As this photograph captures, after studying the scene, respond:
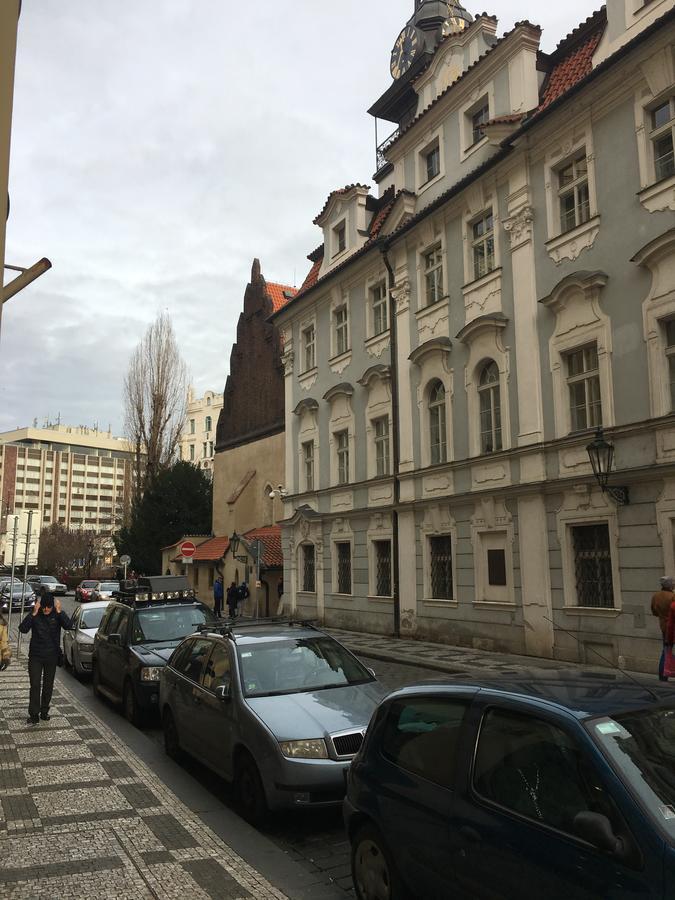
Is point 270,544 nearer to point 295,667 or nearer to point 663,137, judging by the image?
point 663,137

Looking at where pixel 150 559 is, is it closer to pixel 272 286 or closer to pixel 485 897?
pixel 272 286

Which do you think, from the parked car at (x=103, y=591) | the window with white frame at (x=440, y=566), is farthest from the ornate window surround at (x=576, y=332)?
the parked car at (x=103, y=591)

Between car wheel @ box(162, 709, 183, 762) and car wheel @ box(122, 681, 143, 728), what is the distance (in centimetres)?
182

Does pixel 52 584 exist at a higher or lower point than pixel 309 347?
lower

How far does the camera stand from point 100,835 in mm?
5887

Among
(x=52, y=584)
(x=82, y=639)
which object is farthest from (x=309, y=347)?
(x=52, y=584)

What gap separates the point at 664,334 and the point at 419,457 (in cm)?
795

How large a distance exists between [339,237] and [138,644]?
1815 centimetres

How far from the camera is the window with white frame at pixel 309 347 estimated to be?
2708 centimetres

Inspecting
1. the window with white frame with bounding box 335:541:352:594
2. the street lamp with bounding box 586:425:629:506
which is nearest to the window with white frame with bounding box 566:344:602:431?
the street lamp with bounding box 586:425:629:506

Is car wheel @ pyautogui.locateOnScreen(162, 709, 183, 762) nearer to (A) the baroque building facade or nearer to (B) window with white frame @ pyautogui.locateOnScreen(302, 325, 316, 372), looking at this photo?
(A) the baroque building facade

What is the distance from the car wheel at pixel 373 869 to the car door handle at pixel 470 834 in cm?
74

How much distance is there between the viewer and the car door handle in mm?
3632

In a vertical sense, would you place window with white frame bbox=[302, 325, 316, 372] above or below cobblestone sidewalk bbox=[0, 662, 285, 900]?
above
